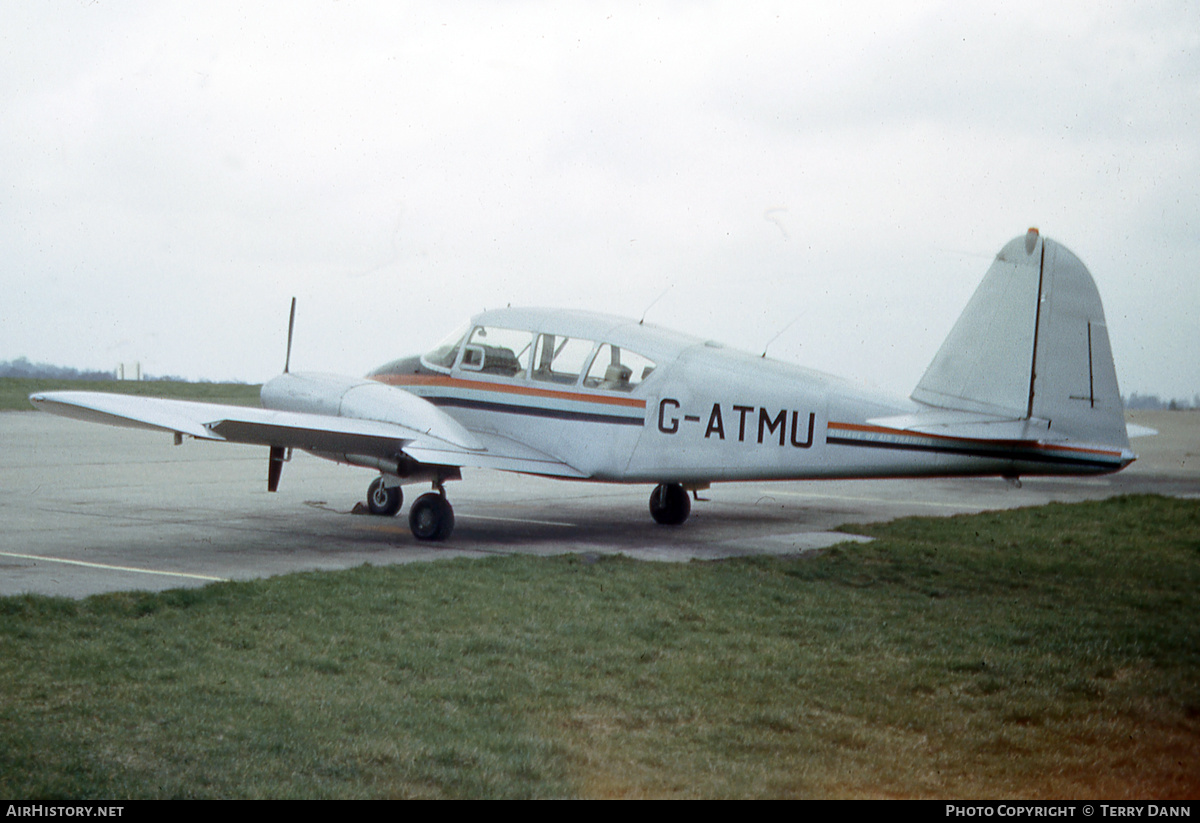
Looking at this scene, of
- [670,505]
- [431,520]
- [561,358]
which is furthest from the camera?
[670,505]

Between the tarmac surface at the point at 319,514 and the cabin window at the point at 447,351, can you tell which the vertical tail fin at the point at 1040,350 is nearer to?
the tarmac surface at the point at 319,514

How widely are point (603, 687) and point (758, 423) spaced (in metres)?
6.34

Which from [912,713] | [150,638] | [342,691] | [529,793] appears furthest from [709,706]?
[150,638]

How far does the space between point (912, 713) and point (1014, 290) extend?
6491mm

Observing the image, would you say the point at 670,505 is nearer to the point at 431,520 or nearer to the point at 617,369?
the point at 617,369

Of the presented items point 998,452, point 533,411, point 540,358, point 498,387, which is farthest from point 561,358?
point 998,452

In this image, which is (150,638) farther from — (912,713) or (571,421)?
(571,421)

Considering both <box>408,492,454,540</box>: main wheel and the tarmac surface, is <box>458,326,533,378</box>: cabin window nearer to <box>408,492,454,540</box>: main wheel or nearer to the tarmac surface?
<box>408,492,454,540</box>: main wheel

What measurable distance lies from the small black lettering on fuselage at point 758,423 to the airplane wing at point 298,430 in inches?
53.5

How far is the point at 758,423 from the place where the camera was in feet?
40.7

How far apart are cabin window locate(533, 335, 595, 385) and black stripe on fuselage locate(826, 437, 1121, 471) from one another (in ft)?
10.3

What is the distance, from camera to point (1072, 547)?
12.9 metres

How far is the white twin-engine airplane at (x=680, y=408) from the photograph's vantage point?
11.0 metres
